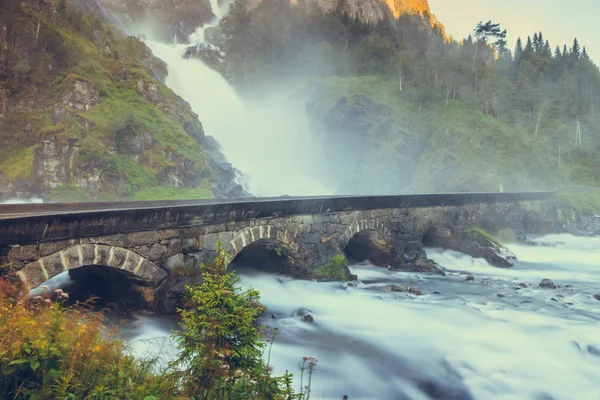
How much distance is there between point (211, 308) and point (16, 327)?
1927mm

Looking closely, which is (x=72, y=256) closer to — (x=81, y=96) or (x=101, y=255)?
(x=101, y=255)

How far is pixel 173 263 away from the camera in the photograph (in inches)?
350

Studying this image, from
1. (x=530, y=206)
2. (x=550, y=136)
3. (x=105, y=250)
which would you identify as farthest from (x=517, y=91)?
(x=105, y=250)

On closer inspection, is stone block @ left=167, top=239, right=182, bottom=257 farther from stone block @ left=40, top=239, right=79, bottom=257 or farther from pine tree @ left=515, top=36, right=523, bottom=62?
pine tree @ left=515, top=36, right=523, bottom=62

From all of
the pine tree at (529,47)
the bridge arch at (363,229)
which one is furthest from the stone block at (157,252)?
the pine tree at (529,47)

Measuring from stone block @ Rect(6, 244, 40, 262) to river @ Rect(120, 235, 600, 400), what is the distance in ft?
7.56

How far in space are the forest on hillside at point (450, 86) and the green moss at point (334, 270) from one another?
3440cm

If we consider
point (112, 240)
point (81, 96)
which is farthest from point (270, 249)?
point (81, 96)

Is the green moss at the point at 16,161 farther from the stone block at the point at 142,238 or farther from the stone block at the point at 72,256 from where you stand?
the stone block at the point at 72,256

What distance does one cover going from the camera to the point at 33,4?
30641 millimetres

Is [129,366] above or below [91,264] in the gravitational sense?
below

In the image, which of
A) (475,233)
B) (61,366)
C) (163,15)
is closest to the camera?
(61,366)

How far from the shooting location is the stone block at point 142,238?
26.2 feet

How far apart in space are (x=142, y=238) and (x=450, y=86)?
67290mm
